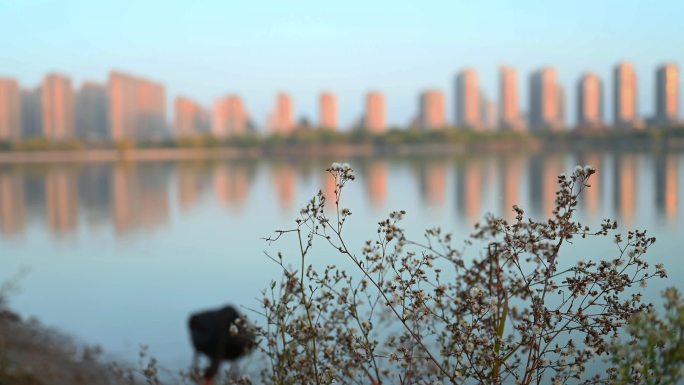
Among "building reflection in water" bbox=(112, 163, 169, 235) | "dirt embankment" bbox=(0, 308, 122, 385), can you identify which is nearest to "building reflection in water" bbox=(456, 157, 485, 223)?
"building reflection in water" bbox=(112, 163, 169, 235)

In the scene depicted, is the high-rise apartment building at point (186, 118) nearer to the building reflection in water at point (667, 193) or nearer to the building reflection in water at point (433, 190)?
the building reflection in water at point (433, 190)

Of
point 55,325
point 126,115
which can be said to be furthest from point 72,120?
point 55,325

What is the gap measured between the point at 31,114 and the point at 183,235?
122m

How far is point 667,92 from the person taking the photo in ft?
364

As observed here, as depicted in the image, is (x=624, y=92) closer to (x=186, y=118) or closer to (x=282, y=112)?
(x=282, y=112)

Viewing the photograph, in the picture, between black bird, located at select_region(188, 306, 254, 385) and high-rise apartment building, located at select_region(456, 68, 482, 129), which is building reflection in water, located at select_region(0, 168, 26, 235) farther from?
high-rise apartment building, located at select_region(456, 68, 482, 129)

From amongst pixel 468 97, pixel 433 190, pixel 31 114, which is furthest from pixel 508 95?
pixel 433 190

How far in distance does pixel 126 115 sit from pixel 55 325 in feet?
402

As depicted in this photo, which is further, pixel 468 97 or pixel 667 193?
pixel 468 97

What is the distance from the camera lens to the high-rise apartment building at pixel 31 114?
123 m

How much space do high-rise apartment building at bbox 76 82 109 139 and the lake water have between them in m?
104

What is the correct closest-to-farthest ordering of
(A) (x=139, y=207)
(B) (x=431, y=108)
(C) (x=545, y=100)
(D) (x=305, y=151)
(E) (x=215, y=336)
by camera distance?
(E) (x=215, y=336)
(A) (x=139, y=207)
(D) (x=305, y=151)
(C) (x=545, y=100)
(B) (x=431, y=108)

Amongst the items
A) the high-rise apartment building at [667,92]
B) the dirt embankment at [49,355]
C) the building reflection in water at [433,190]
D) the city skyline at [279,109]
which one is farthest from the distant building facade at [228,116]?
the dirt embankment at [49,355]

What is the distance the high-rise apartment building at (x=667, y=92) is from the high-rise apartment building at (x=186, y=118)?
84719mm
